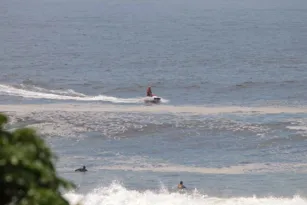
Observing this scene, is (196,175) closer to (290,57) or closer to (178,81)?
(178,81)

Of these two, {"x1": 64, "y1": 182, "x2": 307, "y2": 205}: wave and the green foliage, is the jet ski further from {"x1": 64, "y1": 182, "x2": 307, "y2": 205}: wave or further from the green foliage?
the green foliage

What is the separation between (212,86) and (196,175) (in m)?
26.9

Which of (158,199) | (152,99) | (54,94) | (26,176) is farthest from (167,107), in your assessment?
(26,176)

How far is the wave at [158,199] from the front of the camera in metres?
30.1

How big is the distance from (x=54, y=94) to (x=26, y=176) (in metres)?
47.3

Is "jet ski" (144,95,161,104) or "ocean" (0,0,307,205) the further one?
"jet ski" (144,95,161,104)

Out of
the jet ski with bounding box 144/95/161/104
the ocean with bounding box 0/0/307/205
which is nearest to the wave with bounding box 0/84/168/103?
the ocean with bounding box 0/0/307/205

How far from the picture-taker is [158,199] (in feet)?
101

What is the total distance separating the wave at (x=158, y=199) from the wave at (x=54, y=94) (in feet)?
73.6

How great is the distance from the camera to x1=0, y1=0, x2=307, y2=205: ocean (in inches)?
1309

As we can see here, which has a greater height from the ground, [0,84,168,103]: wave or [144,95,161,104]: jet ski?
[0,84,168,103]: wave

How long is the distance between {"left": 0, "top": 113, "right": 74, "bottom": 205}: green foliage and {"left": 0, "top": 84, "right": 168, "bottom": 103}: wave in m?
44.3

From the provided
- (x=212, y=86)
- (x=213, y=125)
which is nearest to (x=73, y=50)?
(x=212, y=86)

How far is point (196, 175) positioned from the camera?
114ft
